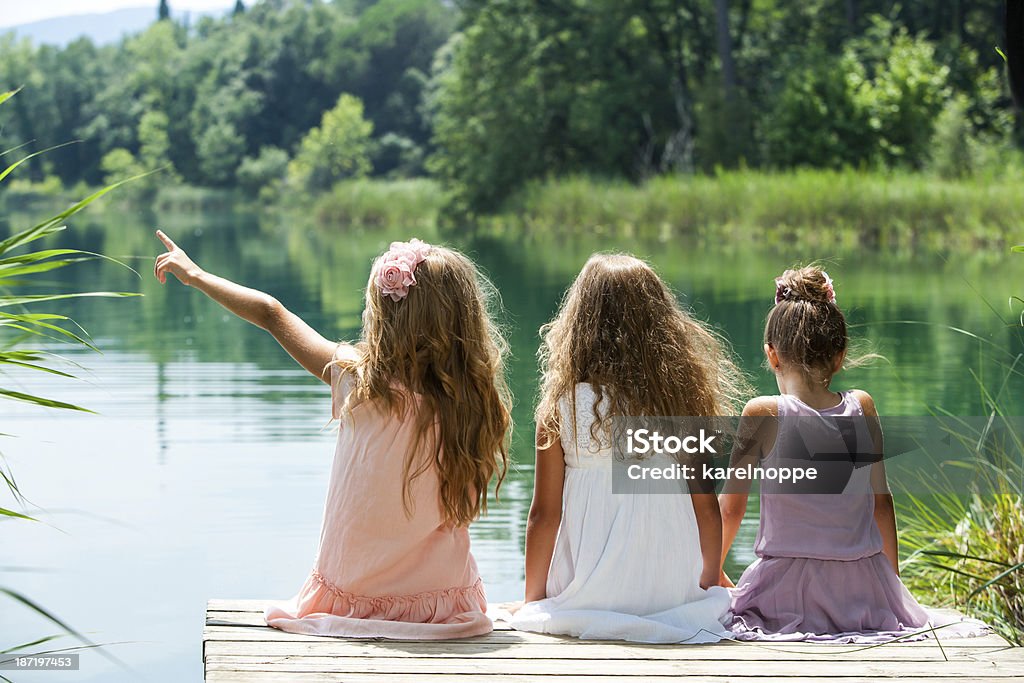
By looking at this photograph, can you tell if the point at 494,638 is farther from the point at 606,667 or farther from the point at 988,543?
the point at 988,543


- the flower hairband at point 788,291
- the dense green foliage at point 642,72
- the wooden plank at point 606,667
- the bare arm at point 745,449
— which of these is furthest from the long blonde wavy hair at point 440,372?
the dense green foliage at point 642,72

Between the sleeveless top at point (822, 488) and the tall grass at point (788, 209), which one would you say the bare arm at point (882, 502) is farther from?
the tall grass at point (788, 209)

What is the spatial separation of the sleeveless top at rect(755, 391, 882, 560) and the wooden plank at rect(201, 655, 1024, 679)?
0.95 ft

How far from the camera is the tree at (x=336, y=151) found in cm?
3719

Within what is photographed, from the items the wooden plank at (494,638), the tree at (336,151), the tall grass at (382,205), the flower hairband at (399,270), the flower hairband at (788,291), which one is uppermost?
the tree at (336,151)

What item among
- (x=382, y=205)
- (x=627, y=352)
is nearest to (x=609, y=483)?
(x=627, y=352)

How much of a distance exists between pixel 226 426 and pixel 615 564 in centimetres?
412

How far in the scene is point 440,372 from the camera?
2.28 metres

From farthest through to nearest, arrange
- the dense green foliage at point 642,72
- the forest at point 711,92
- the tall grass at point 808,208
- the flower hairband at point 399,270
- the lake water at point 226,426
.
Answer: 1. the dense green foliage at point 642,72
2. the forest at point 711,92
3. the tall grass at point 808,208
4. the lake water at point 226,426
5. the flower hairband at point 399,270

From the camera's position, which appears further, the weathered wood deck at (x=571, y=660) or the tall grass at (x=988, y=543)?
the tall grass at (x=988, y=543)

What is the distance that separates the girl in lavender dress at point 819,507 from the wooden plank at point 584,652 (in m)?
0.12

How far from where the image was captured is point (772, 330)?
7.94ft

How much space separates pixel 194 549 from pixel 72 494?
0.92 m

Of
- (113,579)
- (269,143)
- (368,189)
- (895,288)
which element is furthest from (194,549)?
(269,143)
